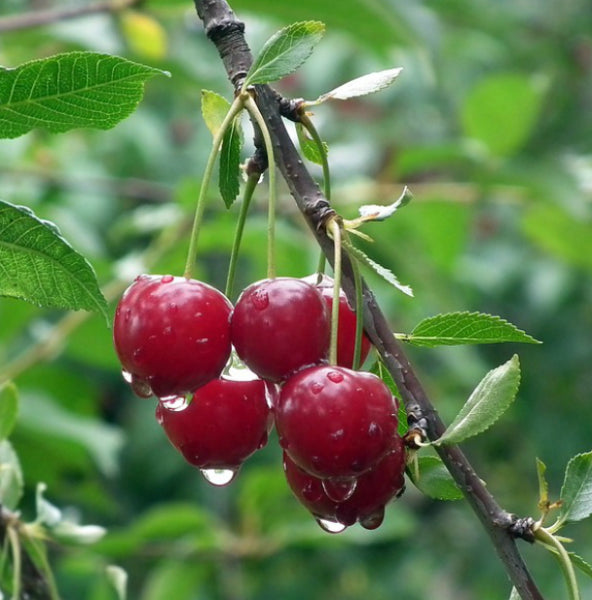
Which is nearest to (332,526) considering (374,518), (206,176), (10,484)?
(374,518)

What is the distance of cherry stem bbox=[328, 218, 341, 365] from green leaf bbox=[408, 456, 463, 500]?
0.09 metres

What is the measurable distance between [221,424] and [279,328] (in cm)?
10

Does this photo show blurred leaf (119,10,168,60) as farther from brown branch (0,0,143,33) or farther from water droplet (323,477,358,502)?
water droplet (323,477,358,502)

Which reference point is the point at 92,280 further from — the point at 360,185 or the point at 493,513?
the point at 360,185

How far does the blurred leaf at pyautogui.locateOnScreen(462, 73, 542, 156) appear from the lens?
2256 mm

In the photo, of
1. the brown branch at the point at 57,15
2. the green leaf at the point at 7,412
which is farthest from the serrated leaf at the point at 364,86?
the brown branch at the point at 57,15

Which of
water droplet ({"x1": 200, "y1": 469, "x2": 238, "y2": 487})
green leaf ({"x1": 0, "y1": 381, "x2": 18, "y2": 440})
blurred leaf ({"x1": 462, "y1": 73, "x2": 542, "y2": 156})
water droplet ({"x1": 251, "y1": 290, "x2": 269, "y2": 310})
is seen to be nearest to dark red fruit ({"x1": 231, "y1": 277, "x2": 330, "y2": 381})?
water droplet ({"x1": 251, "y1": 290, "x2": 269, "y2": 310})

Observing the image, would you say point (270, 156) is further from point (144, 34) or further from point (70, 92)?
point (144, 34)

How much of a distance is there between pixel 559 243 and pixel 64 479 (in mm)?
1169

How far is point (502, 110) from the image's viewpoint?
2.27 m

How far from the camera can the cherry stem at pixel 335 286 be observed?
0.70m

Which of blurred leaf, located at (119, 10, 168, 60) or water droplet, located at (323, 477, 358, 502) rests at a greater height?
water droplet, located at (323, 477, 358, 502)

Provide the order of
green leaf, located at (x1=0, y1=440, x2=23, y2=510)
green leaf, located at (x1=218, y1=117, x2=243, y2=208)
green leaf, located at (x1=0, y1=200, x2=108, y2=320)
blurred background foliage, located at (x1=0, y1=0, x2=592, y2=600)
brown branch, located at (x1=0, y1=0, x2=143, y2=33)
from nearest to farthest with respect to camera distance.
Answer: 1. green leaf, located at (x1=0, y1=200, x2=108, y2=320)
2. green leaf, located at (x1=218, y1=117, x2=243, y2=208)
3. green leaf, located at (x1=0, y1=440, x2=23, y2=510)
4. brown branch, located at (x1=0, y1=0, x2=143, y2=33)
5. blurred background foliage, located at (x1=0, y1=0, x2=592, y2=600)

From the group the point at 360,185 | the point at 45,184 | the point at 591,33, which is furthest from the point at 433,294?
the point at 591,33
